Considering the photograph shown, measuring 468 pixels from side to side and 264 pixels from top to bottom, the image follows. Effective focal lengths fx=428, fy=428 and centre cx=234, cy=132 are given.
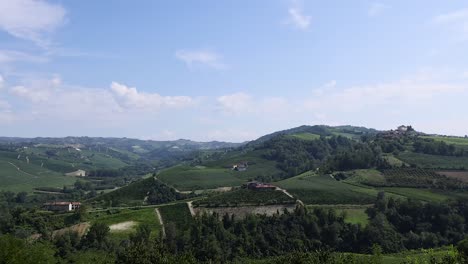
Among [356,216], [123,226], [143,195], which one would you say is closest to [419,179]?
[356,216]

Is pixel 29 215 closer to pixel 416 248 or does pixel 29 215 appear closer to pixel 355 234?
pixel 355 234

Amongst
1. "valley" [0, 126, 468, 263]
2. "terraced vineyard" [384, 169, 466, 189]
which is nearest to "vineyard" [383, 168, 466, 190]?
"terraced vineyard" [384, 169, 466, 189]

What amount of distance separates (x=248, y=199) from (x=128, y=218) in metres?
31.8

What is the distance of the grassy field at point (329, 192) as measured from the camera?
115 m

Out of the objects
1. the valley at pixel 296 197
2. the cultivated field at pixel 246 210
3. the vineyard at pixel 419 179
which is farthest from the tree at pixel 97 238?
the vineyard at pixel 419 179

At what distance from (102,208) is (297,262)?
307ft

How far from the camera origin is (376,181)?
13112 centimetres

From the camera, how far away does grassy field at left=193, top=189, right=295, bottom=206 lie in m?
114

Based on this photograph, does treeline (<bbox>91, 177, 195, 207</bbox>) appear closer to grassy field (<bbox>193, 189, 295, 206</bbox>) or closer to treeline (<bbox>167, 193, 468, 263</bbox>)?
grassy field (<bbox>193, 189, 295, 206</bbox>)

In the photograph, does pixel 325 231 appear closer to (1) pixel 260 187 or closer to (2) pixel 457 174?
(1) pixel 260 187

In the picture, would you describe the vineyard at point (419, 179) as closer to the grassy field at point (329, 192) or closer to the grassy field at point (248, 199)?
the grassy field at point (329, 192)

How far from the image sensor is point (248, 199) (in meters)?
116

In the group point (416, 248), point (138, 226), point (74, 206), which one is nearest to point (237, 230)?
point (138, 226)

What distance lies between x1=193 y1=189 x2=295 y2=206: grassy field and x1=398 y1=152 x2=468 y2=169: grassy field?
2196 inches
